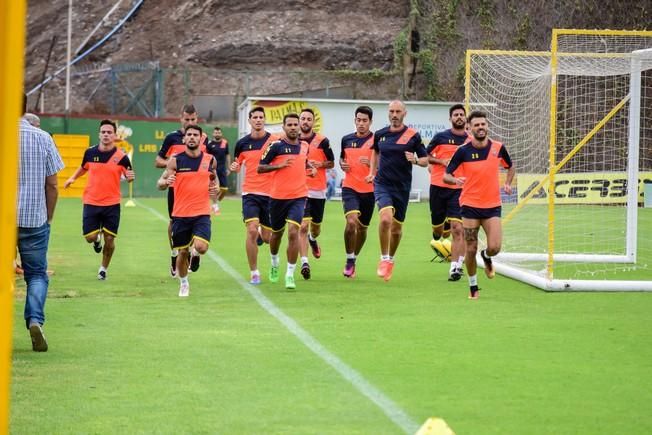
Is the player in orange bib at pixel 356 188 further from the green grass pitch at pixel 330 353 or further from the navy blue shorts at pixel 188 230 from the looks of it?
the navy blue shorts at pixel 188 230

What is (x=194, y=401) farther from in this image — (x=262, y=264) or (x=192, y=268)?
(x=262, y=264)

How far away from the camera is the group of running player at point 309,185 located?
13836 mm

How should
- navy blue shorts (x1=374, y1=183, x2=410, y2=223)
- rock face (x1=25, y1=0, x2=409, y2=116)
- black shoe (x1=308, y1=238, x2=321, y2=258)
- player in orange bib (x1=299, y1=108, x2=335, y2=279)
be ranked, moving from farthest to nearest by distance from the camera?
rock face (x1=25, y1=0, x2=409, y2=116)
black shoe (x1=308, y1=238, x2=321, y2=258)
player in orange bib (x1=299, y1=108, x2=335, y2=279)
navy blue shorts (x1=374, y1=183, x2=410, y2=223)

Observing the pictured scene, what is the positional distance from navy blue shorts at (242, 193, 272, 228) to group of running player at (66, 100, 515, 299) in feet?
0.05

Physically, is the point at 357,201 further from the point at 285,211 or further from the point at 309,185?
the point at 285,211

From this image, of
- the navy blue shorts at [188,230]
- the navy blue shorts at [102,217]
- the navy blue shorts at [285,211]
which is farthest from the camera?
the navy blue shorts at [102,217]

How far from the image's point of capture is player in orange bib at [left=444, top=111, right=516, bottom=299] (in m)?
13.7

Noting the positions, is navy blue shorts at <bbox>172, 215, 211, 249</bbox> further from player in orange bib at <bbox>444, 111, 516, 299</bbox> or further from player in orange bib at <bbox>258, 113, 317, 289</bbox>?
player in orange bib at <bbox>444, 111, 516, 299</bbox>

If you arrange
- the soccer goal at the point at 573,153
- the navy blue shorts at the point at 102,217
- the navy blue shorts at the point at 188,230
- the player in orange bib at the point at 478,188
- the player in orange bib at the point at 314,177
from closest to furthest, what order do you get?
the player in orange bib at the point at 478,188
the navy blue shorts at the point at 188,230
the navy blue shorts at the point at 102,217
the player in orange bib at the point at 314,177
the soccer goal at the point at 573,153

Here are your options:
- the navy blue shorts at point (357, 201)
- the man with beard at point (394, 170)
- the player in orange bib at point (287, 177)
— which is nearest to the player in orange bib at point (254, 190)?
the player in orange bib at point (287, 177)

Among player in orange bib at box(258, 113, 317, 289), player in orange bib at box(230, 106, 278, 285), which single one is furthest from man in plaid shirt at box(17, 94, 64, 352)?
player in orange bib at box(230, 106, 278, 285)

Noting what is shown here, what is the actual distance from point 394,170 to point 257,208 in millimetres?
1889

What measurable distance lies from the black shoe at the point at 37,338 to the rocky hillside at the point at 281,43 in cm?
4063

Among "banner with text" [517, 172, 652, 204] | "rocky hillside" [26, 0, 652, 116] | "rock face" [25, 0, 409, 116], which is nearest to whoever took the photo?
"banner with text" [517, 172, 652, 204]
